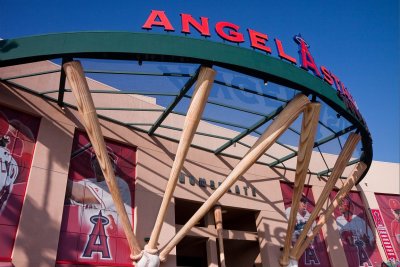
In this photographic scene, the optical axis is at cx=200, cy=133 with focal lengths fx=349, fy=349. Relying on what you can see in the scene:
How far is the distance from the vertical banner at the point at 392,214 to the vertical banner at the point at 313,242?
26.3 feet

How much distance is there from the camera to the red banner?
95.0 ft

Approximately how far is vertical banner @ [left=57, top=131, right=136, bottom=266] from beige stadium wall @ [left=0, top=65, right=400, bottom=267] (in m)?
0.55

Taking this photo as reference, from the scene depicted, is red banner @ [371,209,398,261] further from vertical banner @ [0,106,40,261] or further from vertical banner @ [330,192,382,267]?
vertical banner @ [0,106,40,261]

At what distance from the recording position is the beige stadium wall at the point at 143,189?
1542cm

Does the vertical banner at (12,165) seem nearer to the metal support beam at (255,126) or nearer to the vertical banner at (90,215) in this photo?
the vertical banner at (90,215)

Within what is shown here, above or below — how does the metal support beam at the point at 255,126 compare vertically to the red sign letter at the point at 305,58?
below

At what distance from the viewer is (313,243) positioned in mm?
26141

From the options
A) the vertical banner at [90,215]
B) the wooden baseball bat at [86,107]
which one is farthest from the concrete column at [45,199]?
the wooden baseball bat at [86,107]

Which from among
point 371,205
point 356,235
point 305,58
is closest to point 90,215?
point 305,58

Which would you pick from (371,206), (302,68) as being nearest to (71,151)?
(302,68)

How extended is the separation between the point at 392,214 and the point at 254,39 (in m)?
24.0

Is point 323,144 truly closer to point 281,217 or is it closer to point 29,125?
point 281,217

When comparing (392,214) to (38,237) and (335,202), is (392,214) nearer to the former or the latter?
(335,202)

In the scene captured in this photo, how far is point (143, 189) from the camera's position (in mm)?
20156
